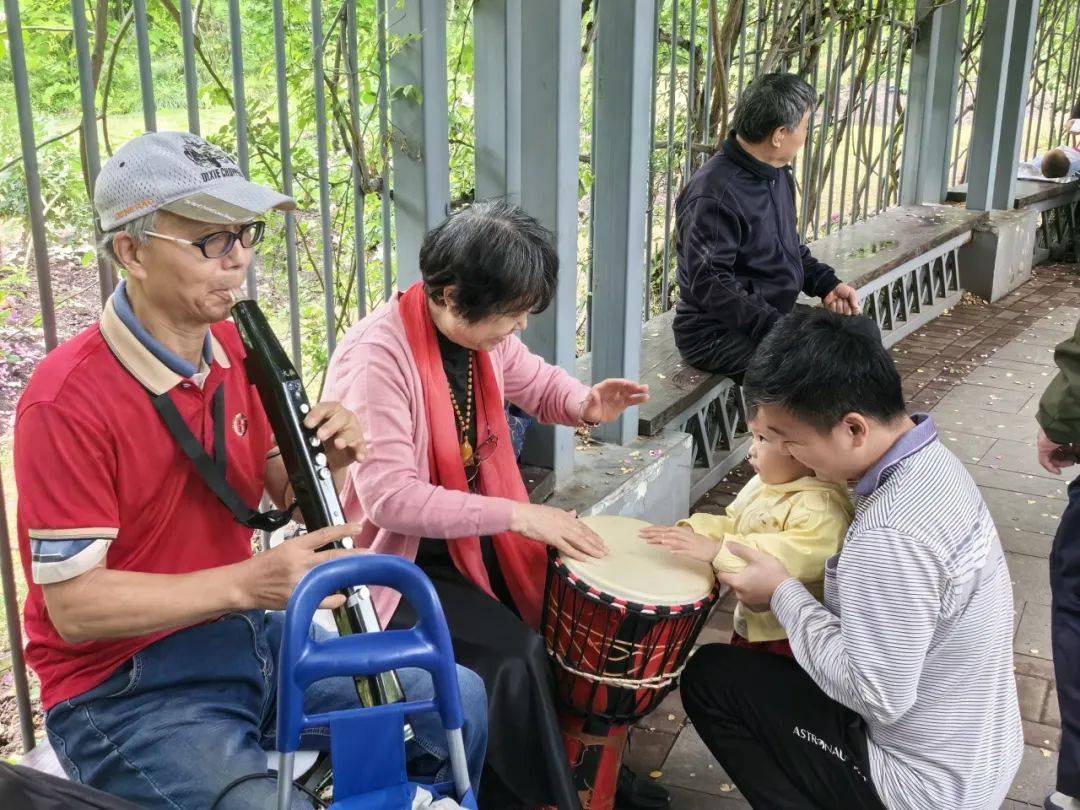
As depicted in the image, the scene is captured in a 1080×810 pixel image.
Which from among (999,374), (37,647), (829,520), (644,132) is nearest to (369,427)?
(37,647)

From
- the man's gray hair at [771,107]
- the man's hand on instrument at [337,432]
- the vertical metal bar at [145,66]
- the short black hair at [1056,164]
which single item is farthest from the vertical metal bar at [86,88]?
the short black hair at [1056,164]

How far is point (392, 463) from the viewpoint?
2.49 metres

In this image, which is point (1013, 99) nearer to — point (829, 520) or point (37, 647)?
point (829, 520)

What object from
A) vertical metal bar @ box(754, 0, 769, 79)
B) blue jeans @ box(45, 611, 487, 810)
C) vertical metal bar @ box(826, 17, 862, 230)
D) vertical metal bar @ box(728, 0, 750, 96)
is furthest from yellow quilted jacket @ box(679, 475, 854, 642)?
vertical metal bar @ box(826, 17, 862, 230)

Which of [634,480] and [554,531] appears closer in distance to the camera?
[554,531]

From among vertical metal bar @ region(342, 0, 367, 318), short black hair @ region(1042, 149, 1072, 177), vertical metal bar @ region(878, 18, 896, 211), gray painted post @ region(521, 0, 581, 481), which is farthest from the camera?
short black hair @ region(1042, 149, 1072, 177)

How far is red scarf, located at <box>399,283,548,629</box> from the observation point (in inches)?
103

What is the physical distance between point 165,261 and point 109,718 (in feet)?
2.65

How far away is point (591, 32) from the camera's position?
5.09 meters

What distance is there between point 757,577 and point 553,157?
5.30 feet

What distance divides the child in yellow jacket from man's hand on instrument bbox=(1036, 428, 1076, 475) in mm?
865

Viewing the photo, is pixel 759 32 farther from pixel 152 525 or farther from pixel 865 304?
pixel 152 525

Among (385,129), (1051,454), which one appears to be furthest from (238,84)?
(1051,454)

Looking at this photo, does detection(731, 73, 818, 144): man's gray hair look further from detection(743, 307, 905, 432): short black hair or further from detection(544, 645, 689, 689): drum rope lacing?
detection(544, 645, 689, 689): drum rope lacing
